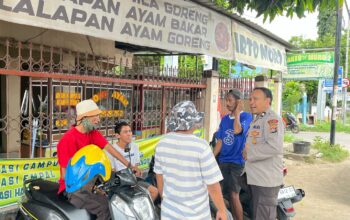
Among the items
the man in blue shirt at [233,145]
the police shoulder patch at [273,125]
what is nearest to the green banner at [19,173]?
the man in blue shirt at [233,145]

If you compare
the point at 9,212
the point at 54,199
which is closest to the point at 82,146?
the point at 54,199

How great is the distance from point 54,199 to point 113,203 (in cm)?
59

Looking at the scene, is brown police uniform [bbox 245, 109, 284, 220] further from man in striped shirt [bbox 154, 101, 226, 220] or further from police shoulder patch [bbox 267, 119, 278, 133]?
man in striped shirt [bbox 154, 101, 226, 220]

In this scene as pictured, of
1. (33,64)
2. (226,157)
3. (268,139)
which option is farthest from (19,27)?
(268,139)

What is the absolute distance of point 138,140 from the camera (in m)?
4.88

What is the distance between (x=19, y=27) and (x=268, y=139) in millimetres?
4021

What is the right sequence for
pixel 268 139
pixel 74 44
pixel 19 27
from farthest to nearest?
pixel 74 44, pixel 19 27, pixel 268 139

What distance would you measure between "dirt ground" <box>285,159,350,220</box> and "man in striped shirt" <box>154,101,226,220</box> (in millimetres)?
3278

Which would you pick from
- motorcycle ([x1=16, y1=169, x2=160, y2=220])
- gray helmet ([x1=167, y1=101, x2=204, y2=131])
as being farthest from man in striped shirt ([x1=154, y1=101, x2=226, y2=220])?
motorcycle ([x1=16, y1=169, x2=160, y2=220])

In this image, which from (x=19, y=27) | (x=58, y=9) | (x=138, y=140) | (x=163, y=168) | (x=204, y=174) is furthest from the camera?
(x=19, y=27)

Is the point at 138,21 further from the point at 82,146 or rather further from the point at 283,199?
the point at 283,199

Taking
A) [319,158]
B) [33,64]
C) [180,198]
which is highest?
[33,64]

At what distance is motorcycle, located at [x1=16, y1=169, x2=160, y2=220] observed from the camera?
258cm

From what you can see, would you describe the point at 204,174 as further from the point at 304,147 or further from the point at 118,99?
the point at 304,147
